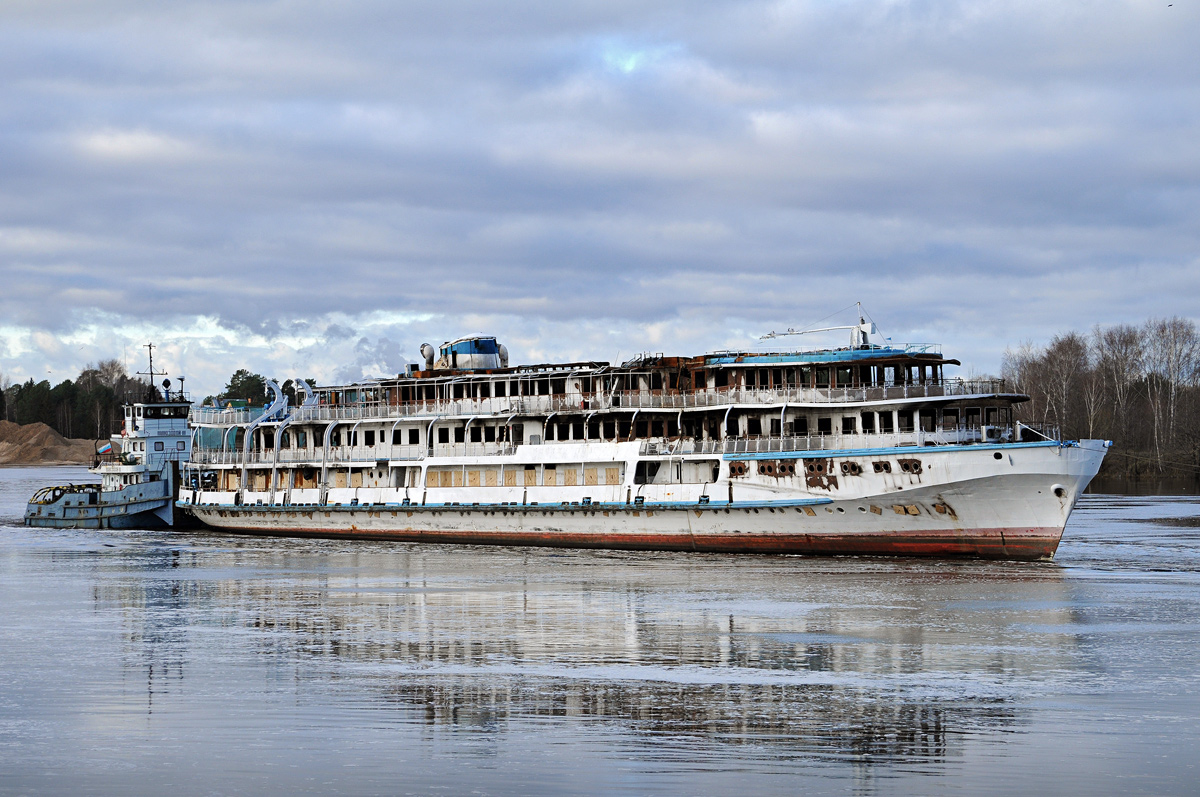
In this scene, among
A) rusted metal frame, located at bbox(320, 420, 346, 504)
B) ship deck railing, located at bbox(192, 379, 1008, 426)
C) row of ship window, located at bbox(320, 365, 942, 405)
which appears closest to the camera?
ship deck railing, located at bbox(192, 379, 1008, 426)

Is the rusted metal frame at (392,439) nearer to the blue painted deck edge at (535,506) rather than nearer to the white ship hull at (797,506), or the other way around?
the white ship hull at (797,506)

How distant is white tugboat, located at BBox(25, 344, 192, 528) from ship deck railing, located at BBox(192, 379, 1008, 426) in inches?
341

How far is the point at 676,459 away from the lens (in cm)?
5522

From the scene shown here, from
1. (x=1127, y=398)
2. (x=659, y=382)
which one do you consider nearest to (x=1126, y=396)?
(x=1127, y=398)

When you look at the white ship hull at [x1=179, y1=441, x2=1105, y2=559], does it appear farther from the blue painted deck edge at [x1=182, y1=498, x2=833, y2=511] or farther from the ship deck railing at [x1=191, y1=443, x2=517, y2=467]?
the ship deck railing at [x1=191, y1=443, x2=517, y2=467]

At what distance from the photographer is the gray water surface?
1938 centimetres

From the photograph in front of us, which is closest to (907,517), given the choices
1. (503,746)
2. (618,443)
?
(618,443)

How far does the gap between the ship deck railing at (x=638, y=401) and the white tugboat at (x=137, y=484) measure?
8.67 meters

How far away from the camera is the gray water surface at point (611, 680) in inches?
763

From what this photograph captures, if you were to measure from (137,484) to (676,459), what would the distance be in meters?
39.5

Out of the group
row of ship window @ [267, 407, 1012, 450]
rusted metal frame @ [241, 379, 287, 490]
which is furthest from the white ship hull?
rusted metal frame @ [241, 379, 287, 490]

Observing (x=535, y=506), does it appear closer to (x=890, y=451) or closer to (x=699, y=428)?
(x=699, y=428)

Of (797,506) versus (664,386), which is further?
(664,386)

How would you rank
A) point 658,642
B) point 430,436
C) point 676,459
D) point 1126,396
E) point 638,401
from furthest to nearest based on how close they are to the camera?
point 1126,396 < point 430,436 < point 638,401 < point 676,459 < point 658,642
